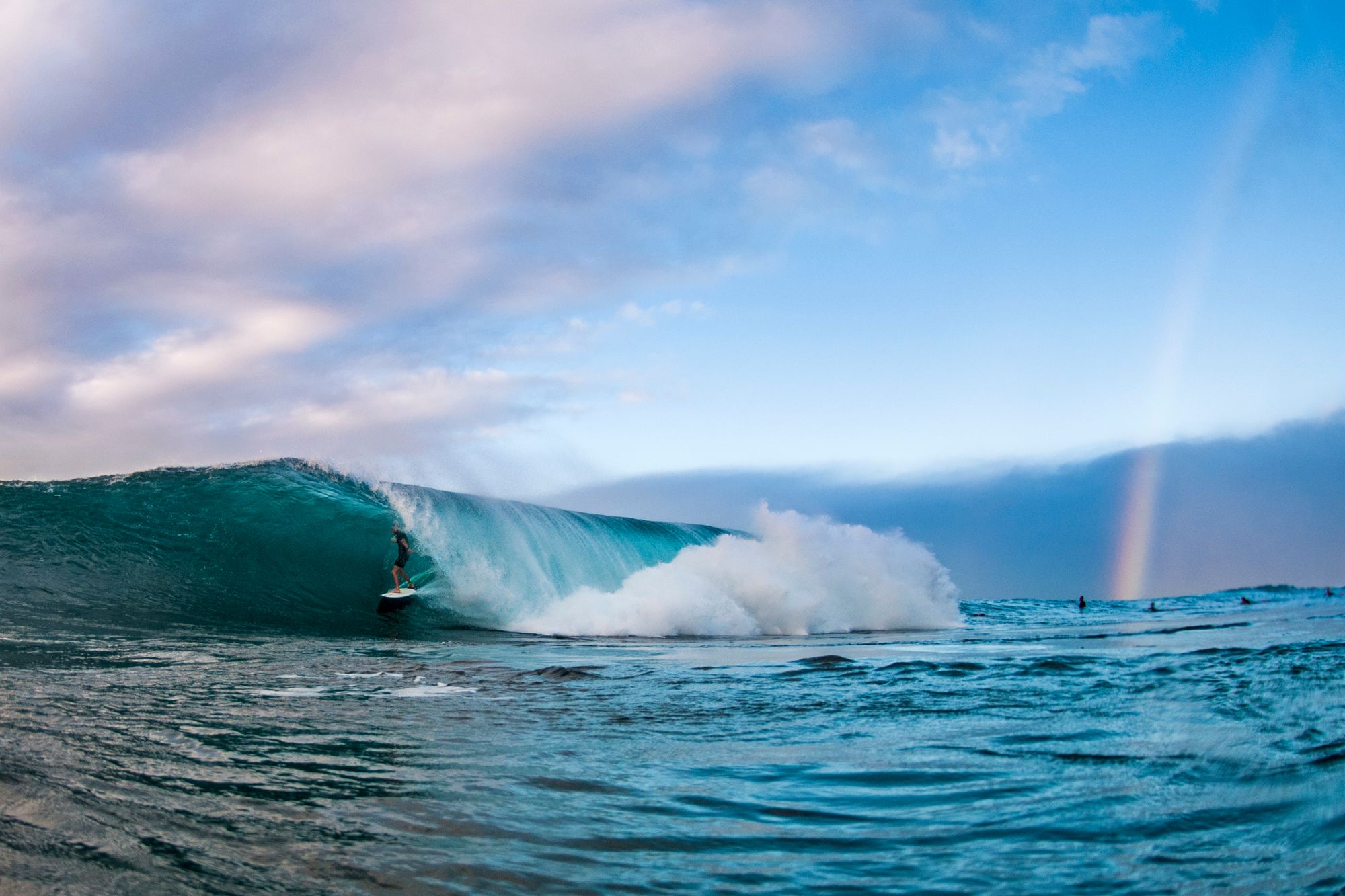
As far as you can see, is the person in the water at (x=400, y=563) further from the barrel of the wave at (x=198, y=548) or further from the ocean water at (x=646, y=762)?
the ocean water at (x=646, y=762)

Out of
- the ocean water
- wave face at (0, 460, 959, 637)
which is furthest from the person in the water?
the ocean water

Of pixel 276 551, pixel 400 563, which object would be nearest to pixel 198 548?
pixel 276 551

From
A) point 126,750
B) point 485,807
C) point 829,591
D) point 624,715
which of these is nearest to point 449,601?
point 829,591

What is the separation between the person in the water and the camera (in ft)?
49.3

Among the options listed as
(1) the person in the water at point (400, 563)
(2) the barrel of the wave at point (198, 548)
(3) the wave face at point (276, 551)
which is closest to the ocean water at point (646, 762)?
(2) the barrel of the wave at point (198, 548)

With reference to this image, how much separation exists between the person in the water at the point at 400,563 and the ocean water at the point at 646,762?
3.37 metres

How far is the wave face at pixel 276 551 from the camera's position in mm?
12125

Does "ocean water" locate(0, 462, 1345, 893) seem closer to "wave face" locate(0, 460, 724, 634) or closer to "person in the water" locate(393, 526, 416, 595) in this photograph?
"wave face" locate(0, 460, 724, 634)

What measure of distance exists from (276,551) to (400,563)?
2.24 metres

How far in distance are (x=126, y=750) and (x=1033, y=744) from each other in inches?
167

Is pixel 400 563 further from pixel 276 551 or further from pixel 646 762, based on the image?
pixel 646 762

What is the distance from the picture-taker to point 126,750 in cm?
367

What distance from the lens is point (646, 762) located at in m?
3.93

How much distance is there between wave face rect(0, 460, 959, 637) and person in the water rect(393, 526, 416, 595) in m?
0.19
